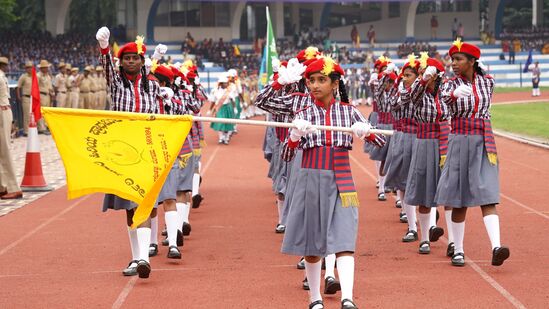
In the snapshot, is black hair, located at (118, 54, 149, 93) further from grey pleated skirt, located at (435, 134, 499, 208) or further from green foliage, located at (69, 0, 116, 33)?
green foliage, located at (69, 0, 116, 33)

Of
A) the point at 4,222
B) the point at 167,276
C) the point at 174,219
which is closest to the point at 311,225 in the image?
the point at 167,276

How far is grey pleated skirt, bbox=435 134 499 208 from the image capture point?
9094 millimetres

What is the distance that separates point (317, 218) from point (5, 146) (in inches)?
335

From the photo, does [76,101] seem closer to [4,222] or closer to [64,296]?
[4,222]

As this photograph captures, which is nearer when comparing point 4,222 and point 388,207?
point 4,222

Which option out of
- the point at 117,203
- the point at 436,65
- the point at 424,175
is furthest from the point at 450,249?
the point at 117,203

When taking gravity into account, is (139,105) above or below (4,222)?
above

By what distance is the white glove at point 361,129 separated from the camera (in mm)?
7020

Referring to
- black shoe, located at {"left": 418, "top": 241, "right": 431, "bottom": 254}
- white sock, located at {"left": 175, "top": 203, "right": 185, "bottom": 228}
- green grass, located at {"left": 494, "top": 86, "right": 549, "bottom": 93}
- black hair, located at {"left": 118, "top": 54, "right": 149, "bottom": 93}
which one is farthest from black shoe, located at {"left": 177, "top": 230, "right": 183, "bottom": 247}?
green grass, located at {"left": 494, "top": 86, "right": 549, "bottom": 93}

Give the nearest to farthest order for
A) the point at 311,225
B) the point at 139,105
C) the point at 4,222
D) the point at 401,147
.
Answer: the point at 311,225, the point at 139,105, the point at 401,147, the point at 4,222

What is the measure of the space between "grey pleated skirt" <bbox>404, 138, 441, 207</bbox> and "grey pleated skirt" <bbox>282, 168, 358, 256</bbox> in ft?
9.26

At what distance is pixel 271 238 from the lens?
1102cm

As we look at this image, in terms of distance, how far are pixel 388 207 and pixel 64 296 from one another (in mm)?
6111

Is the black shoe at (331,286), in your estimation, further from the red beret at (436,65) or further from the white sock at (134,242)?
the red beret at (436,65)
